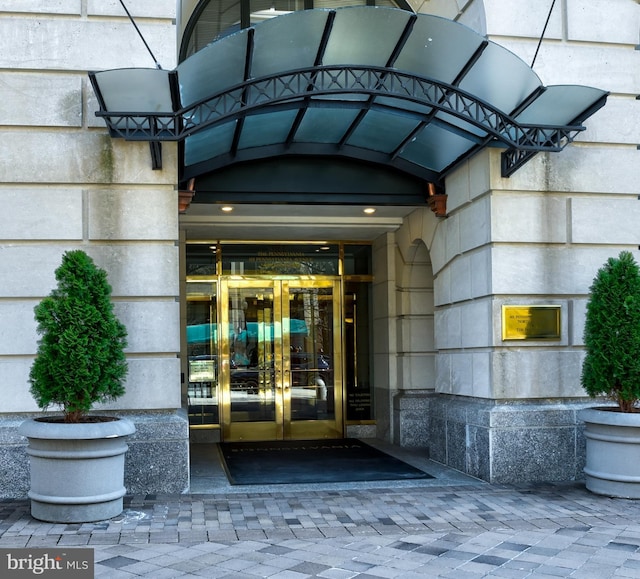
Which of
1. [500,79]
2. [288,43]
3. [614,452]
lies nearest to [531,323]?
[614,452]

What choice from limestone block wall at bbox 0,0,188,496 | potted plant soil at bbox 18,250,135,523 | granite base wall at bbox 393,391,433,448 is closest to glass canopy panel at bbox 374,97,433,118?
limestone block wall at bbox 0,0,188,496

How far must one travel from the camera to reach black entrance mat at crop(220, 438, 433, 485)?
9688mm

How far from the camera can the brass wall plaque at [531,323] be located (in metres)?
9.18

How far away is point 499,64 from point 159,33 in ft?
12.5

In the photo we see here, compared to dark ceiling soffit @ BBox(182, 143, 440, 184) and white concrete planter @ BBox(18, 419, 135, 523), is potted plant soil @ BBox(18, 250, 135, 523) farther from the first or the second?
dark ceiling soffit @ BBox(182, 143, 440, 184)

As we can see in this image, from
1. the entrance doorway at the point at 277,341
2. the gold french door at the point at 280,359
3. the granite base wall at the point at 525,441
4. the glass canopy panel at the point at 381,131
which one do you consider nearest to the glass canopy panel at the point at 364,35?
the glass canopy panel at the point at 381,131

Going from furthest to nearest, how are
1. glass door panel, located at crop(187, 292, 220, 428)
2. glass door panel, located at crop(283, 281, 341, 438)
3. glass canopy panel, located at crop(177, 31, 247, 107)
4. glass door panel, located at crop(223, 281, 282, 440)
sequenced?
glass door panel, located at crop(283, 281, 341, 438) → glass door panel, located at crop(223, 281, 282, 440) → glass door panel, located at crop(187, 292, 220, 428) → glass canopy panel, located at crop(177, 31, 247, 107)

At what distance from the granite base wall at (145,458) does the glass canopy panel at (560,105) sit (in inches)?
202

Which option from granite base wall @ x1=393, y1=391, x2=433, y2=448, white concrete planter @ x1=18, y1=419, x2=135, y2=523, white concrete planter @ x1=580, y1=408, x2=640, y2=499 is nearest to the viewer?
white concrete planter @ x1=18, y1=419, x2=135, y2=523

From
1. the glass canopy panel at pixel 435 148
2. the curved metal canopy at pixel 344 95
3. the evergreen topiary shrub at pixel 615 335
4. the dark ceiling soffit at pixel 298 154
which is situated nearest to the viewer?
the curved metal canopy at pixel 344 95

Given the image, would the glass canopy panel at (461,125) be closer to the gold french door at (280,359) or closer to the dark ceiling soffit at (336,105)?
the dark ceiling soffit at (336,105)

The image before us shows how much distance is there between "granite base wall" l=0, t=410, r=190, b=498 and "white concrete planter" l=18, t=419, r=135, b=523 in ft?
3.63

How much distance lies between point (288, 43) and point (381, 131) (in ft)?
7.17

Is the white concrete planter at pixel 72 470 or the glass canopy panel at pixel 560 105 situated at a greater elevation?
the glass canopy panel at pixel 560 105
